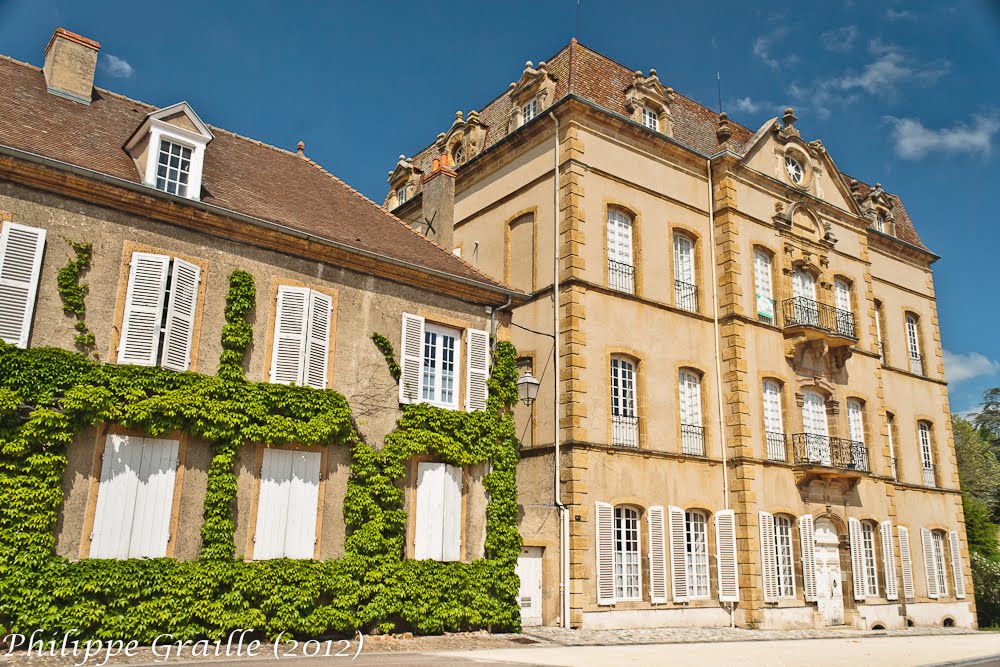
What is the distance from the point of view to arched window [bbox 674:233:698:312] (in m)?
20.7

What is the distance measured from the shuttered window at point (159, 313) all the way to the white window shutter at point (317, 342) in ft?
6.15

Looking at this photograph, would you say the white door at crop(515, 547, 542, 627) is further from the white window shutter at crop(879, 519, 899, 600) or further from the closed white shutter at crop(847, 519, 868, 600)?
the white window shutter at crop(879, 519, 899, 600)

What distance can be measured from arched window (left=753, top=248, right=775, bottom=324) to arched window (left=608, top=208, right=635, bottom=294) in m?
4.09

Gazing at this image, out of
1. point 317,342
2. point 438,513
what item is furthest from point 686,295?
point 317,342

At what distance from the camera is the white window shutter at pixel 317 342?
13.6 metres

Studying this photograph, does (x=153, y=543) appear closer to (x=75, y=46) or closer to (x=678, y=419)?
(x=75, y=46)

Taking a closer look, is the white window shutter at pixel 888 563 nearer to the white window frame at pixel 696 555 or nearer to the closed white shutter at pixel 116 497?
the white window frame at pixel 696 555

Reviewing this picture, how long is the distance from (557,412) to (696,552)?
191 inches

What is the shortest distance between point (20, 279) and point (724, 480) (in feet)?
50.2

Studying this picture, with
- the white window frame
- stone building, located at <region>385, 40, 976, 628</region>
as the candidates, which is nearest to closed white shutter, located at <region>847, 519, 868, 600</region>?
stone building, located at <region>385, 40, 976, 628</region>

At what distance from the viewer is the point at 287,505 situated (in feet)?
42.5

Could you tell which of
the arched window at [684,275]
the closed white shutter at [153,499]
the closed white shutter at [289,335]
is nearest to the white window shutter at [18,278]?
the closed white shutter at [153,499]

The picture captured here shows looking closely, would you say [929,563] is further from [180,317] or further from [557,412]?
[180,317]

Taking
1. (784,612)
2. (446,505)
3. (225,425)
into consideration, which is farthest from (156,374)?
(784,612)
